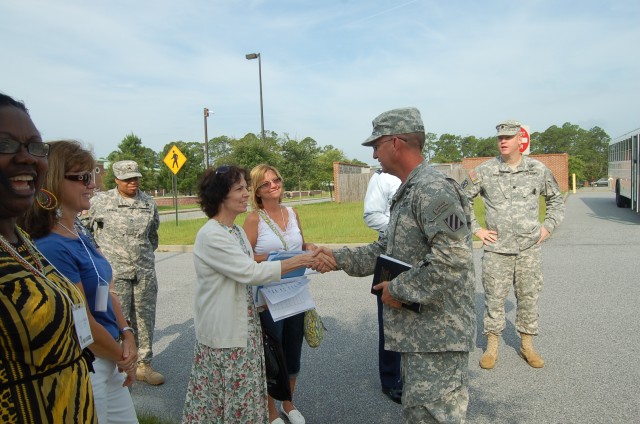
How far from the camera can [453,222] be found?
85.6 inches

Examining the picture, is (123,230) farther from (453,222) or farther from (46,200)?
(453,222)

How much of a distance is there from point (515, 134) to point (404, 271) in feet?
9.51

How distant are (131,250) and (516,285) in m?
3.82

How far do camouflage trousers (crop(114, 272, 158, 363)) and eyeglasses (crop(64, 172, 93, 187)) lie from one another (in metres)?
1.97

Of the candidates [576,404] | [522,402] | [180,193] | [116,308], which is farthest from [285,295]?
[180,193]

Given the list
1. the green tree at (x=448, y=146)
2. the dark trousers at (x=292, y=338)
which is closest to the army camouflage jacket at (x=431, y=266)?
the dark trousers at (x=292, y=338)

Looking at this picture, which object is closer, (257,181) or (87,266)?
(87,266)

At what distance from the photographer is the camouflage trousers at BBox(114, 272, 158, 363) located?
4.34m

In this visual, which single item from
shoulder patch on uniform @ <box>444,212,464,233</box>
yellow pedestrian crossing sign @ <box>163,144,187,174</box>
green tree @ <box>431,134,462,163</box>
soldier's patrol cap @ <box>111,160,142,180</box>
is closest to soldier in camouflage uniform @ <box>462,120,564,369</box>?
shoulder patch on uniform @ <box>444,212,464,233</box>

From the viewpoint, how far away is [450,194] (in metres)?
2.22

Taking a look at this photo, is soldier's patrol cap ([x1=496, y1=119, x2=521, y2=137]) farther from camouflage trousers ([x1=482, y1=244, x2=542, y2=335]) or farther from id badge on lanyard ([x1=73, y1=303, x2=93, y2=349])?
id badge on lanyard ([x1=73, y1=303, x2=93, y2=349])

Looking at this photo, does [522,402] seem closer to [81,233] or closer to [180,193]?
[81,233]

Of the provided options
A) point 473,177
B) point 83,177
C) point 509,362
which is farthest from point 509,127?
point 83,177

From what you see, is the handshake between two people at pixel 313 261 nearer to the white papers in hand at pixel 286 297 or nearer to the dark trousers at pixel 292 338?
the white papers in hand at pixel 286 297
